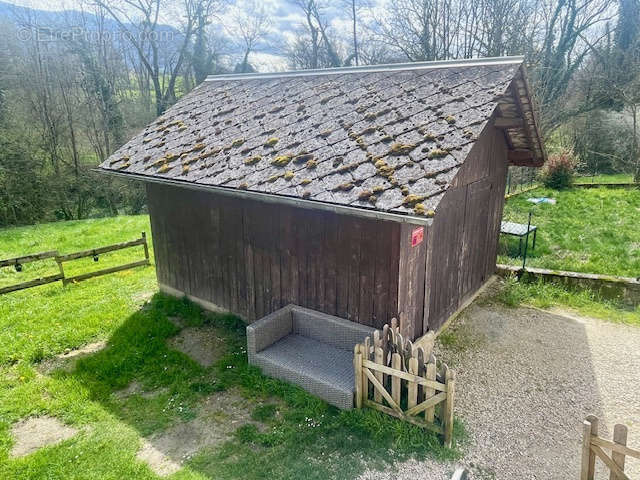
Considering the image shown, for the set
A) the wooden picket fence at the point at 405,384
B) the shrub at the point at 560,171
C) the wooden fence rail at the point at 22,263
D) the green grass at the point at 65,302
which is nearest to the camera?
→ the wooden picket fence at the point at 405,384

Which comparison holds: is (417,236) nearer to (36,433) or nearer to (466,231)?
(466,231)

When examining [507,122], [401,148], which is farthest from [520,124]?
[401,148]

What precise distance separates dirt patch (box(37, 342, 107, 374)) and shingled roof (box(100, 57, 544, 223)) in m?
3.07

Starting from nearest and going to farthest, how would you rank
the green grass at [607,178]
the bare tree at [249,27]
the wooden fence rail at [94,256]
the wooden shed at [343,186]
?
the wooden shed at [343,186]
the wooden fence rail at [94,256]
the green grass at [607,178]
the bare tree at [249,27]

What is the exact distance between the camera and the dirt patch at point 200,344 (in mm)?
6805

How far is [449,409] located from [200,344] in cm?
436

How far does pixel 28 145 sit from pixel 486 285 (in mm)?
19597

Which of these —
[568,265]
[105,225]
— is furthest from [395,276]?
[105,225]

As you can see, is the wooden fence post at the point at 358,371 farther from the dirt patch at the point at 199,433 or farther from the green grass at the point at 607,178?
the green grass at the point at 607,178

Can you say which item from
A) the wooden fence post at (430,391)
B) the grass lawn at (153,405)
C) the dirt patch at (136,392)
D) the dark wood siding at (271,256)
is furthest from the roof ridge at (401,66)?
the dirt patch at (136,392)

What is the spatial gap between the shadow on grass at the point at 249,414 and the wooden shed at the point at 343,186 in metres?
1.40

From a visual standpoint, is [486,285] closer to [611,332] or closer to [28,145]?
[611,332]

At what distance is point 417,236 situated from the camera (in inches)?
230

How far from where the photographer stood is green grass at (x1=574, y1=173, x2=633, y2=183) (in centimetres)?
2101
